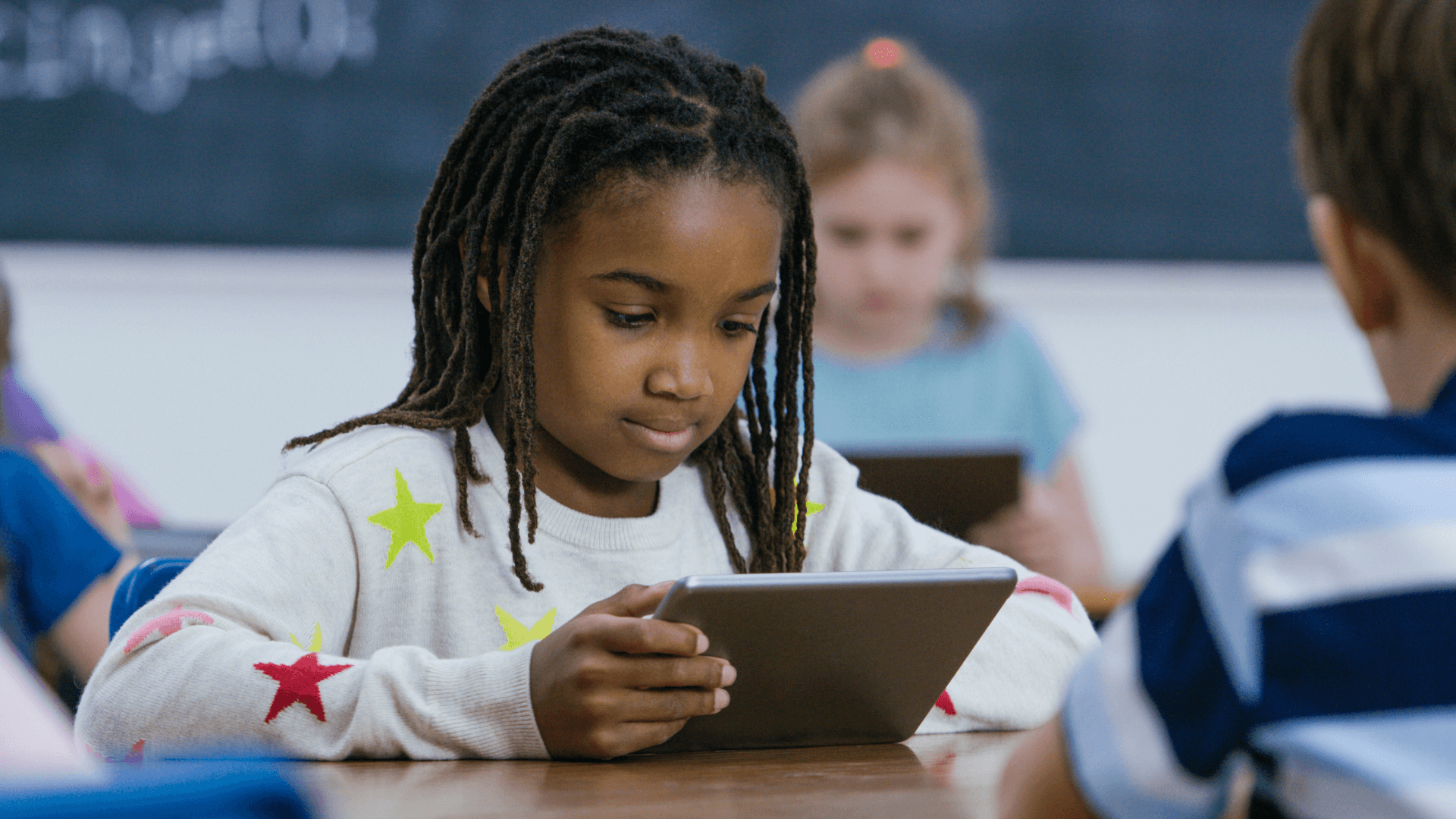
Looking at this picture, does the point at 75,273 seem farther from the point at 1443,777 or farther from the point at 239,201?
the point at 1443,777

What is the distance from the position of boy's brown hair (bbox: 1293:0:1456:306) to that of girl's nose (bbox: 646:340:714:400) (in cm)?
59

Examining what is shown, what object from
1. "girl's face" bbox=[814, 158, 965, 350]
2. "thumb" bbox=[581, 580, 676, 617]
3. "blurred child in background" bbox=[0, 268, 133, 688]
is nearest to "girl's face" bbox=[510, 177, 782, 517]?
"thumb" bbox=[581, 580, 676, 617]

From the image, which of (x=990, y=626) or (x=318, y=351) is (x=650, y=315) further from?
(x=318, y=351)

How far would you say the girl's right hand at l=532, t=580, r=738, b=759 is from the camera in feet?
2.57

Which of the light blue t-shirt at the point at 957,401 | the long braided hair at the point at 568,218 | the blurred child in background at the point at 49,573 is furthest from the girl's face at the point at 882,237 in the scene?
the blurred child in background at the point at 49,573

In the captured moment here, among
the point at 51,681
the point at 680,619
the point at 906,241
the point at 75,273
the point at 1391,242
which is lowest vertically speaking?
the point at 51,681

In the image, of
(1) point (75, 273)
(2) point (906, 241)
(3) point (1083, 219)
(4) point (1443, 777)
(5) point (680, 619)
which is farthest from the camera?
(3) point (1083, 219)

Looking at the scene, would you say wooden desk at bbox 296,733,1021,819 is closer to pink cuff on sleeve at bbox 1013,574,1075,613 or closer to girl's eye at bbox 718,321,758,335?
pink cuff on sleeve at bbox 1013,574,1075,613

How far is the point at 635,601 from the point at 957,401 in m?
1.77

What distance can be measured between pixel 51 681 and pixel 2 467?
0.93 feet

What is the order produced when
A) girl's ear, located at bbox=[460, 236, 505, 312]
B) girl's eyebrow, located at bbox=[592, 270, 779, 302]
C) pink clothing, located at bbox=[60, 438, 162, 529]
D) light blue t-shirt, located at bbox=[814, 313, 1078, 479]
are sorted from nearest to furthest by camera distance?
girl's eyebrow, located at bbox=[592, 270, 779, 302], girl's ear, located at bbox=[460, 236, 505, 312], pink clothing, located at bbox=[60, 438, 162, 529], light blue t-shirt, located at bbox=[814, 313, 1078, 479]

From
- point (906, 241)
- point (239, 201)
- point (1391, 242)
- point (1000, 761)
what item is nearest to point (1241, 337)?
point (906, 241)

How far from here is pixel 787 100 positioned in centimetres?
293

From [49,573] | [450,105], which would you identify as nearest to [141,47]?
[450,105]
